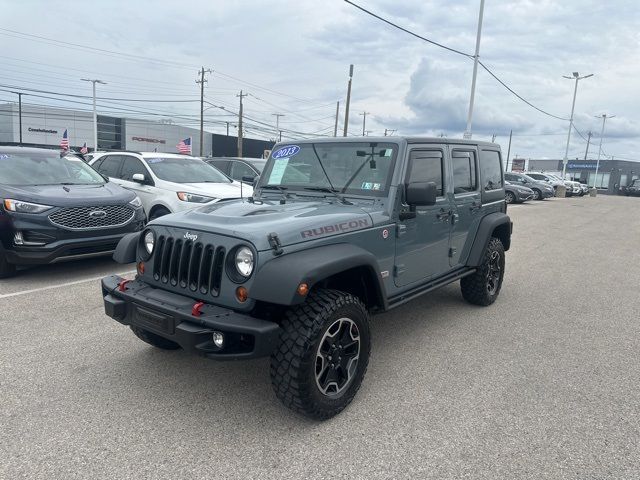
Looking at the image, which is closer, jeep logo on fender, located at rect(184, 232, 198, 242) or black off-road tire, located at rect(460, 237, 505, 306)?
jeep logo on fender, located at rect(184, 232, 198, 242)

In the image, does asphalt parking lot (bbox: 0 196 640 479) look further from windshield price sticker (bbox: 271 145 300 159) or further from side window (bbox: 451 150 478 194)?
windshield price sticker (bbox: 271 145 300 159)

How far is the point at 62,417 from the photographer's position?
9.66 feet

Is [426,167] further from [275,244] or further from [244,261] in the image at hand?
[244,261]

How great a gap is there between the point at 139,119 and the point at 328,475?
79932mm

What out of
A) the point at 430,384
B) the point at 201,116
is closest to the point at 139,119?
the point at 201,116

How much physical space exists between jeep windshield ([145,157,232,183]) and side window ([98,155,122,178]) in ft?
2.76

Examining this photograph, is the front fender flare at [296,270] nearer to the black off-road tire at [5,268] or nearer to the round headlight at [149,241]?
the round headlight at [149,241]

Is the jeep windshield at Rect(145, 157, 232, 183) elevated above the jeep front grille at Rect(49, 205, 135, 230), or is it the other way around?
the jeep windshield at Rect(145, 157, 232, 183)

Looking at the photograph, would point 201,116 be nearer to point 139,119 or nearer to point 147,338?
point 139,119

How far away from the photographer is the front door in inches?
152

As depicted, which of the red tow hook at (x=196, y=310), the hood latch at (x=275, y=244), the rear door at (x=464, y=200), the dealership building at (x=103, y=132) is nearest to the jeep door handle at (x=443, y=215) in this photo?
the rear door at (x=464, y=200)

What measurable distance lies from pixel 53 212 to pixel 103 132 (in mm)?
71609

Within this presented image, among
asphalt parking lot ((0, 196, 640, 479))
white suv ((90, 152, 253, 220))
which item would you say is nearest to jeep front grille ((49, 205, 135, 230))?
asphalt parking lot ((0, 196, 640, 479))

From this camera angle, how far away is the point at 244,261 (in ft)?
9.31
